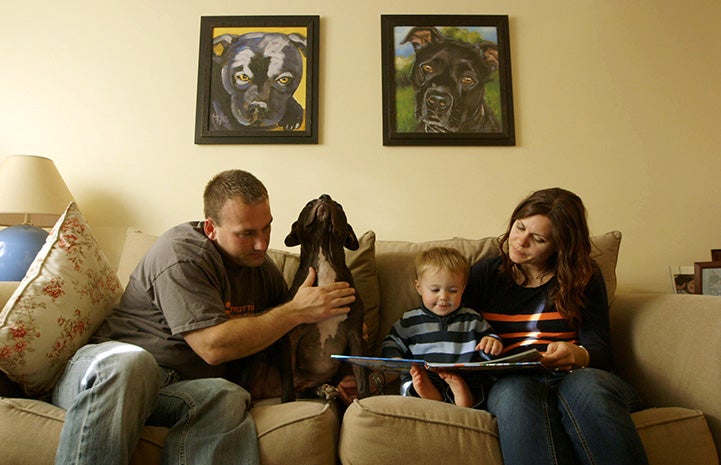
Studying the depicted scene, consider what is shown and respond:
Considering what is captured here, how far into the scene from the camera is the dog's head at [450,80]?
253cm

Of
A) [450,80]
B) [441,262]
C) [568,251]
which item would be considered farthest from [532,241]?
[450,80]

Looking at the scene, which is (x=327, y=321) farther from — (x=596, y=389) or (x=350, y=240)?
(x=596, y=389)

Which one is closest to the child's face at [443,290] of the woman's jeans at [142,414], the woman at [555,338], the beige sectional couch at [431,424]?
the woman at [555,338]

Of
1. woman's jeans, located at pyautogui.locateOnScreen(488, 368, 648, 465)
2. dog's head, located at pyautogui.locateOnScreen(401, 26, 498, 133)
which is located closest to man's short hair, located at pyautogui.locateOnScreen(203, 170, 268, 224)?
woman's jeans, located at pyautogui.locateOnScreen(488, 368, 648, 465)

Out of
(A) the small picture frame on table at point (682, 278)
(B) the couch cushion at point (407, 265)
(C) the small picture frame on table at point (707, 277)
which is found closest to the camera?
(B) the couch cushion at point (407, 265)

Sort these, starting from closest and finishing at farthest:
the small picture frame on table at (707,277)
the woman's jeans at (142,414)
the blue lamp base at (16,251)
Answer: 1. the woman's jeans at (142,414)
2. the blue lamp base at (16,251)
3. the small picture frame on table at (707,277)

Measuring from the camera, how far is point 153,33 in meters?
2.59

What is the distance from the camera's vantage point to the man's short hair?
154cm

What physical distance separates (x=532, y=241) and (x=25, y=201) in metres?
2.12

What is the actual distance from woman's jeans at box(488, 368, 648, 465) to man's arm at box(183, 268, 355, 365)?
541 mm

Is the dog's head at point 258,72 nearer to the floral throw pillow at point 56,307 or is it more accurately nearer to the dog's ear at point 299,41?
the dog's ear at point 299,41

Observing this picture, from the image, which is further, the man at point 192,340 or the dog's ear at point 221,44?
the dog's ear at point 221,44

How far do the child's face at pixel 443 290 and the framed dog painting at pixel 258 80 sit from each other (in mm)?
1181

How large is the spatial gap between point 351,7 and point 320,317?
182 centimetres
